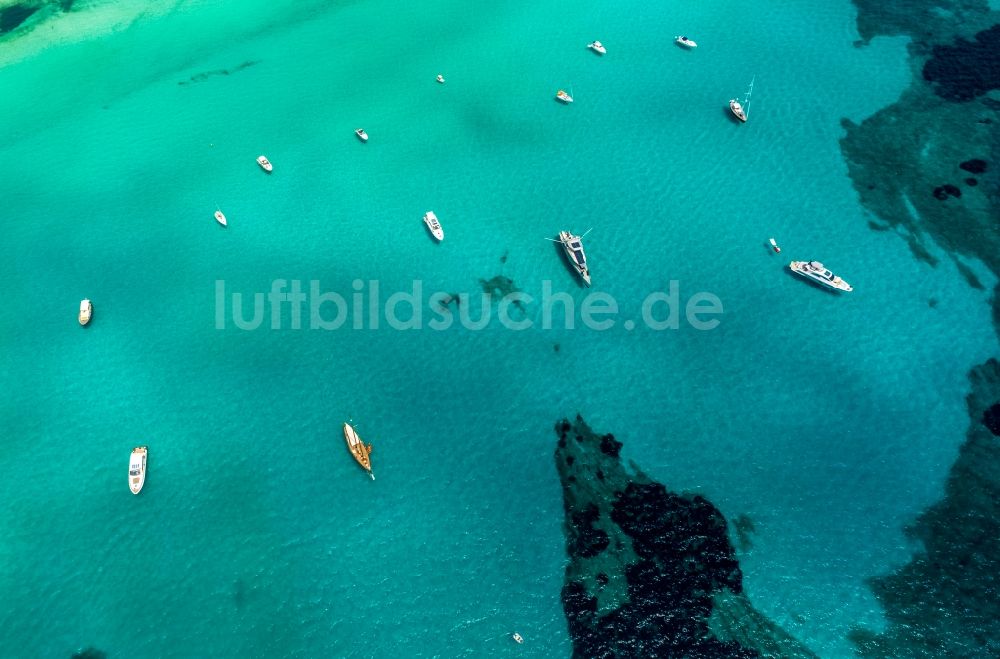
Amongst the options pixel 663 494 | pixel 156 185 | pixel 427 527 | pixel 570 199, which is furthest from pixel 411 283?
pixel 156 185

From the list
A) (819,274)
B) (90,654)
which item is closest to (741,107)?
(819,274)

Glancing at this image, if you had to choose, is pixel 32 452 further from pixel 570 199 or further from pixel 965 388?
pixel 965 388

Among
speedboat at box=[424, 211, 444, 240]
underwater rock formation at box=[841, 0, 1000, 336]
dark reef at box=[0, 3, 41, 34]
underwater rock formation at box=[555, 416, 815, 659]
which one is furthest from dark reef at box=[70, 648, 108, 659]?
dark reef at box=[0, 3, 41, 34]

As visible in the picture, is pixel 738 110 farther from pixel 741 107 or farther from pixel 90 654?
pixel 90 654

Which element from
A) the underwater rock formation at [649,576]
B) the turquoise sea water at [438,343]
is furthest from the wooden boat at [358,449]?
the underwater rock formation at [649,576]

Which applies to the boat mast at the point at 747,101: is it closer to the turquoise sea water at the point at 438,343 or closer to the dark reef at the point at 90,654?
the turquoise sea water at the point at 438,343
